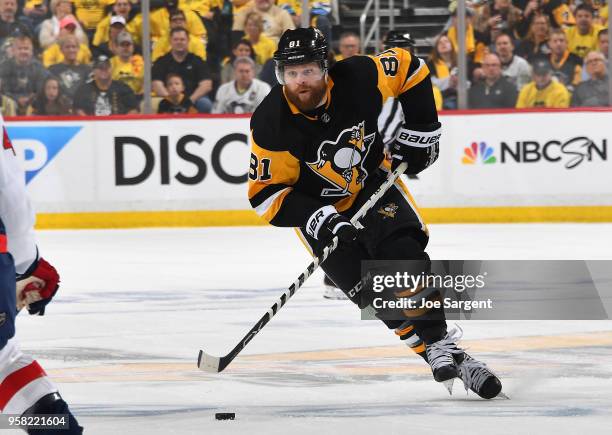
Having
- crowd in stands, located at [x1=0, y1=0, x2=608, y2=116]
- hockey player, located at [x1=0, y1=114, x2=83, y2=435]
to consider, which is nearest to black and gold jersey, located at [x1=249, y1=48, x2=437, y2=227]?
hockey player, located at [x1=0, y1=114, x2=83, y2=435]

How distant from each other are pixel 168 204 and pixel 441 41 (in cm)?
236

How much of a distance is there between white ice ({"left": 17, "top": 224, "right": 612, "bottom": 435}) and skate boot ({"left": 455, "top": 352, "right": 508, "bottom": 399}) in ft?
0.13

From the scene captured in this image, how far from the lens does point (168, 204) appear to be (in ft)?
33.7

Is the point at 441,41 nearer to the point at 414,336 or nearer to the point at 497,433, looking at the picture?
the point at 414,336

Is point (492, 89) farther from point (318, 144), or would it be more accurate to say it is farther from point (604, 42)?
point (318, 144)

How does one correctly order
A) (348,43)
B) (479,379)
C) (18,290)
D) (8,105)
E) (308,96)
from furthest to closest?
1. (8,105)
2. (348,43)
3. (308,96)
4. (479,379)
5. (18,290)

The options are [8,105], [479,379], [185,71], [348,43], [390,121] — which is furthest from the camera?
[185,71]

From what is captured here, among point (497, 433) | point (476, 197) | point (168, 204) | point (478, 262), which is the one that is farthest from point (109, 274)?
point (497, 433)

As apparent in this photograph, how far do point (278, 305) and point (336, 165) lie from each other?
0.46m

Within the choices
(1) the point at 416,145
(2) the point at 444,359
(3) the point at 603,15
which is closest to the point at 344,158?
(1) the point at 416,145

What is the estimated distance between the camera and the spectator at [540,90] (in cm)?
1020

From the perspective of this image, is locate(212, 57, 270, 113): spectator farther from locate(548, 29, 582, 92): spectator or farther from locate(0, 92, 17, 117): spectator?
locate(548, 29, 582, 92): spectator

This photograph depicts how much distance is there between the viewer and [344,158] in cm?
421

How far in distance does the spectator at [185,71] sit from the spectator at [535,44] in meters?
2.35
